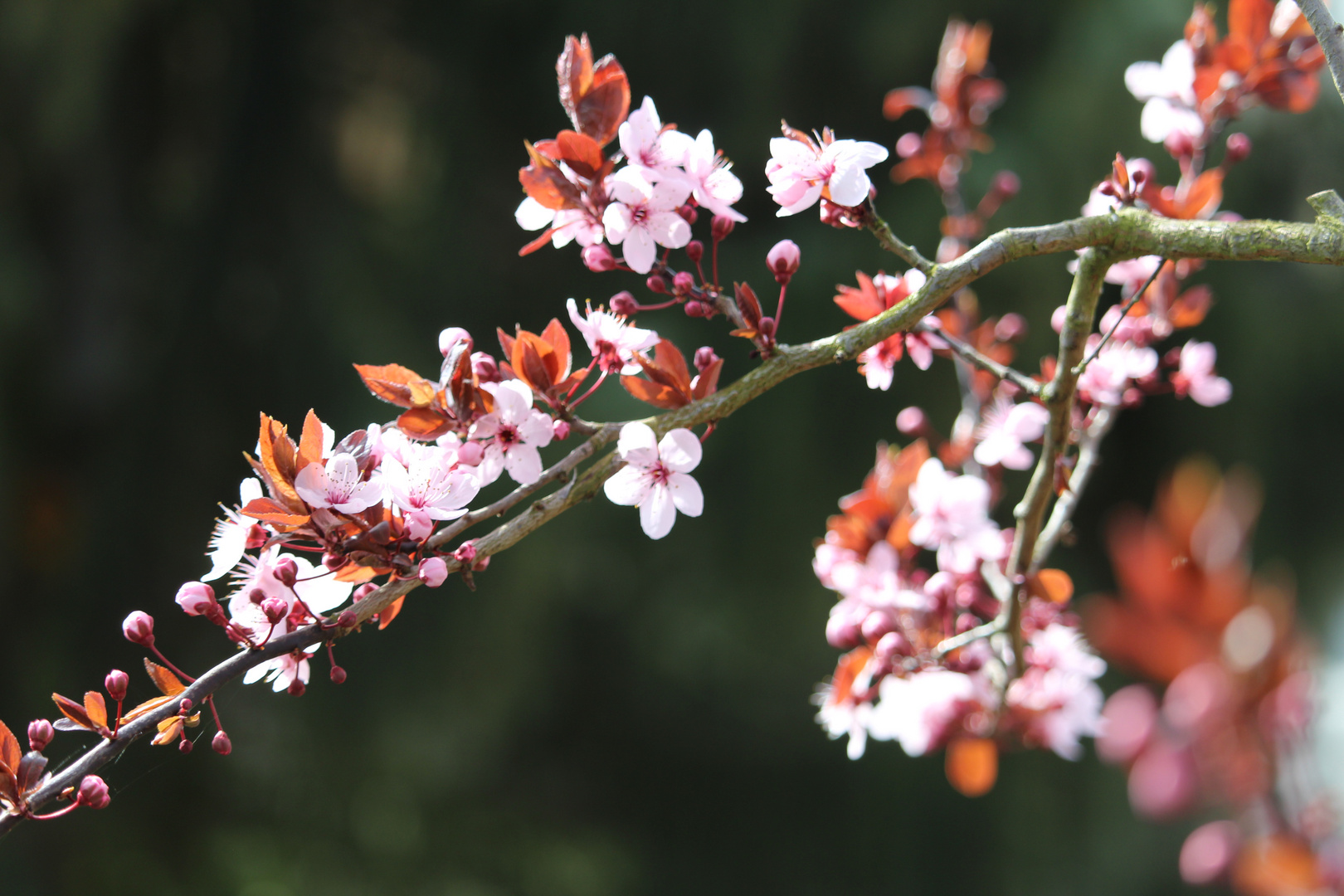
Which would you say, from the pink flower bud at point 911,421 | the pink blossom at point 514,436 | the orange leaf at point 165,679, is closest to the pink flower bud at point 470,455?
the pink blossom at point 514,436

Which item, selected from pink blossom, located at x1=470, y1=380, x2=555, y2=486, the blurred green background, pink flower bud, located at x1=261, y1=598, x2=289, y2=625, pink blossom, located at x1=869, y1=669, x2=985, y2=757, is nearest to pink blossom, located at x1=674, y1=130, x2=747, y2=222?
pink blossom, located at x1=470, y1=380, x2=555, y2=486

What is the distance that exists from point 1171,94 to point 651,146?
1.11ft

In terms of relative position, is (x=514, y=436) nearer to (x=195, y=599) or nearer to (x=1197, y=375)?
(x=195, y=599)

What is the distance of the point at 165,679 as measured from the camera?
0.94 ft

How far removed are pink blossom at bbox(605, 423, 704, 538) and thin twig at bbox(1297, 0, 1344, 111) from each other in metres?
0.28

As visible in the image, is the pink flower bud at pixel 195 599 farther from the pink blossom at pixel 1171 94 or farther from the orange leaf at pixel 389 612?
the pink blossom at pixel 1171 94

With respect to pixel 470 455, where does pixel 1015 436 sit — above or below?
above

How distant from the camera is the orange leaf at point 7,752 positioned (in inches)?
10.7

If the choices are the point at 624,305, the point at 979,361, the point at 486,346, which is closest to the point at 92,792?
the point at 624,305

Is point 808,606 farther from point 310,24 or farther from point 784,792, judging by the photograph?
point 310,24

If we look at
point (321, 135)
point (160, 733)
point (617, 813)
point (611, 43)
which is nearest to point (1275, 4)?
point (160, 733)

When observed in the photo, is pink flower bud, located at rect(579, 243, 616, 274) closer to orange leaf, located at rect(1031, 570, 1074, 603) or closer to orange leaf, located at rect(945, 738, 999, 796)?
orange leaf, located at rect(1031, 570, 1074, 603)

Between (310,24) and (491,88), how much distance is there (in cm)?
40

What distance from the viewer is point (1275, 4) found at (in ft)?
1.62
